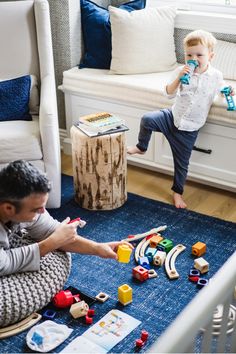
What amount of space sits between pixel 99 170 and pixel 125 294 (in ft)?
2.69

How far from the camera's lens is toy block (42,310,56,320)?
2.10 metres

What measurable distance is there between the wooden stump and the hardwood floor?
0.24 m

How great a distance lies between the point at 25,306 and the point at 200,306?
1.11 meters

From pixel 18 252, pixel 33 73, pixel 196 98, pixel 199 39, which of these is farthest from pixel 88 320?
pixel 33 73

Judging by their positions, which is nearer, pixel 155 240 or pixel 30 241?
pixel 30 241

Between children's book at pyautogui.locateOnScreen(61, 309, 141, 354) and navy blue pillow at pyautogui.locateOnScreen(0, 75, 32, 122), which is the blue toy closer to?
navy blue pillow at pyautogui.locateOnScreen(0, 75, 32, 122)

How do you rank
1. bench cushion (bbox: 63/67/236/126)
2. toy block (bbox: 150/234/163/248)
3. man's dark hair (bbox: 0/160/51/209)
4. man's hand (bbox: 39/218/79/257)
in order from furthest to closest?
bench cushion (bbox: 63/67/236/126) < toy block (bbox: 150/234/163/248) < man's hand (bbox: 39/218/79/257) < man's dark hair (bbox: 0/160/51/209)

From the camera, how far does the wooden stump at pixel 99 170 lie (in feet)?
8.98

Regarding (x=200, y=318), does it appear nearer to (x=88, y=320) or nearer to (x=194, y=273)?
(x=88, y=320)

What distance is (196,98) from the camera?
2789 millimetres

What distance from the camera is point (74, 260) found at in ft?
8.17

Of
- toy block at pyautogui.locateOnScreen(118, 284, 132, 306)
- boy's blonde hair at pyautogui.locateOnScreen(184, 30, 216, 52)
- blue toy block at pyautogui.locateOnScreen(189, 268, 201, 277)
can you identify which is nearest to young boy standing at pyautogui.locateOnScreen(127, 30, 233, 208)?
boy's blonde hair at pyautogui.locateOnScreen(184, 30, 216, 52)

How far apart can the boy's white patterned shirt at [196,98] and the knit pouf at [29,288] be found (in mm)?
1076

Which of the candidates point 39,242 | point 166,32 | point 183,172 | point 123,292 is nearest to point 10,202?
point 39,242
